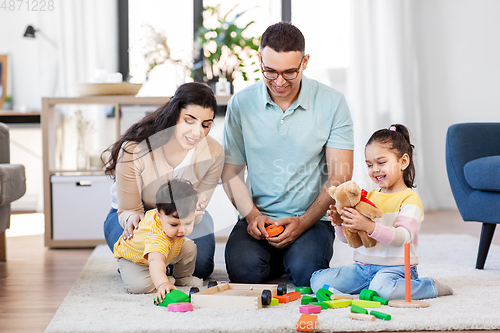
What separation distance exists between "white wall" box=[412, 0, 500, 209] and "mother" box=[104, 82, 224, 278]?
2.47m

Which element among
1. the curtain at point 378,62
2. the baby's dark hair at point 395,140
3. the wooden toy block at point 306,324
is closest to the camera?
the wooden toy block at point 306,324

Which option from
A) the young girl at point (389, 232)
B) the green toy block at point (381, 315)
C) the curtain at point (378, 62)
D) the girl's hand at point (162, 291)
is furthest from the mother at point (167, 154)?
the curtain at point (378, 62)

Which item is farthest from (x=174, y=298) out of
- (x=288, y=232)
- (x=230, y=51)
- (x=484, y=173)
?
(x=230, y=51)

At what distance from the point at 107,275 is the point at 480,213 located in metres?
1.26

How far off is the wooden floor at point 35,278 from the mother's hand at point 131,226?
26 cm

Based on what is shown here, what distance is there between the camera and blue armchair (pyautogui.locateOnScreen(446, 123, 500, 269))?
172cm

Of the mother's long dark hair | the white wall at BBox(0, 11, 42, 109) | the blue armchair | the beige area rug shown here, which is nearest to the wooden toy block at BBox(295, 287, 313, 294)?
the beige area rug

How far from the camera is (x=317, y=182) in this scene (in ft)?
5.30

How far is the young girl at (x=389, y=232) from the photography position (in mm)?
1340

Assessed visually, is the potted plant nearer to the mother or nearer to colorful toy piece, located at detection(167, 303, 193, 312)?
the mother

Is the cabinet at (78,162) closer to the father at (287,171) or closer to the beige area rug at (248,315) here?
the beige area rug at (248,315)

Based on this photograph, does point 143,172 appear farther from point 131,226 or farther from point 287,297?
point 287,297

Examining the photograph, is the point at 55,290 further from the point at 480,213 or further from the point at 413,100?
the point at 413,100

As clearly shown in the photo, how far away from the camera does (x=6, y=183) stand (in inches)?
72.8
